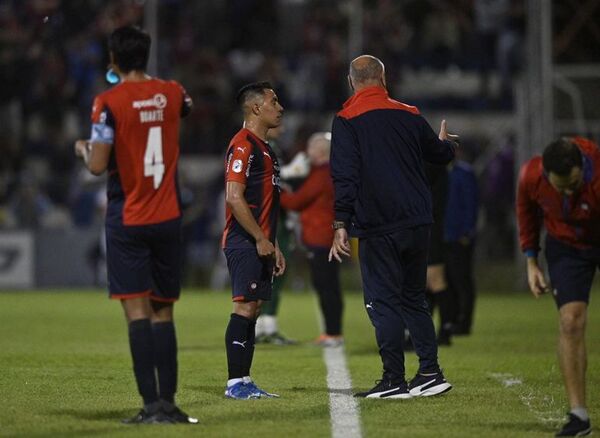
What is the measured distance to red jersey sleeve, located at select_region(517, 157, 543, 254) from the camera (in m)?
7.32

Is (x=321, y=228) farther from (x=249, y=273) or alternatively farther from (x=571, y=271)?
(x=571, y=271)

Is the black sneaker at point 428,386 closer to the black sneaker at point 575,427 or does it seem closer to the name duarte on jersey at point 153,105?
the black sneaker at point 575,427

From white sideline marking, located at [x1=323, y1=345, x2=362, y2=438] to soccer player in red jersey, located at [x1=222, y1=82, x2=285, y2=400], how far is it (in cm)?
57

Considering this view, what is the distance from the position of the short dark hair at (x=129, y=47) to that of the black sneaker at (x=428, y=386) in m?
3.15

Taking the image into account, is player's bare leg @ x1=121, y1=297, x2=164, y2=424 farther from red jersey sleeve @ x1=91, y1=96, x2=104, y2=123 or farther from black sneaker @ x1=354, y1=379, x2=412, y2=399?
black sneaker @ x1=354, y1=379, x2=412, y2=399

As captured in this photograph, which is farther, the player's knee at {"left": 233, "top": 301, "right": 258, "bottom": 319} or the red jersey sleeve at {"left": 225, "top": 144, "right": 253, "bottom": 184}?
the player's knee at {"left": 233, "top": 301, "right": 258, "bottom": 319}

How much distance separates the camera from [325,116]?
27297 mm

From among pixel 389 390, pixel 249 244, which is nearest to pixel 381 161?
pixel 249 244

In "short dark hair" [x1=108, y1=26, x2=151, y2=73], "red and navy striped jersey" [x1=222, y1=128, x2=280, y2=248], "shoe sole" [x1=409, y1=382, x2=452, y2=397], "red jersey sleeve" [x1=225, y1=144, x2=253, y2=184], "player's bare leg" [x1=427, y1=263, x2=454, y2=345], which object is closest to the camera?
"short dark hair" [x1=108, y1=26, x2=151, y2=73]

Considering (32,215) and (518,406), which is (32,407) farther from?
(32,215)

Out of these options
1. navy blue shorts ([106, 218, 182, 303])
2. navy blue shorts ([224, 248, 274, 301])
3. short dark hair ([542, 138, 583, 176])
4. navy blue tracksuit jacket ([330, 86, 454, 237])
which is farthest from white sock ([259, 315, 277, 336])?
short dark hair ([542, 138, 583, 176])

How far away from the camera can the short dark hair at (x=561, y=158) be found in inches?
270

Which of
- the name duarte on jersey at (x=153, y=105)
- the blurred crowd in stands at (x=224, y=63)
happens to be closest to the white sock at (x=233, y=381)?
the name duarte on jersey at (x=153, y=105)

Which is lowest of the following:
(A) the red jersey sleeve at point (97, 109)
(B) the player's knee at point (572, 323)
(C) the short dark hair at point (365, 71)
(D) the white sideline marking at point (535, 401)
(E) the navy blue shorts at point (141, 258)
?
(D) the white sideline marking at point (535, 401)
